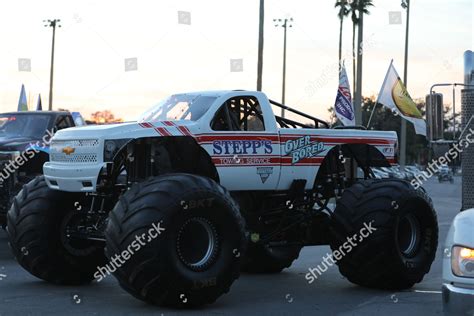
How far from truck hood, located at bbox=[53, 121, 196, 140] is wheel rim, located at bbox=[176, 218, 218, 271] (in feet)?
3.54

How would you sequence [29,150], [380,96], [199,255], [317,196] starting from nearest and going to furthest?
[199,255] → [317,196] → [29,150] → [380,96]

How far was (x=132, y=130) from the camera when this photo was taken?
28.3 ft

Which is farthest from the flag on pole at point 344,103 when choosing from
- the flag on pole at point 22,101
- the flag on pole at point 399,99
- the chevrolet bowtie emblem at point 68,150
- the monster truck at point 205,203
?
the chevrolet bowtie emblem at point 68,150

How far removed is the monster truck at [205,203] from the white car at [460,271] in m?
3.14

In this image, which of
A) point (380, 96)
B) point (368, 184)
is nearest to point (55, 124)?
point (368, 184)

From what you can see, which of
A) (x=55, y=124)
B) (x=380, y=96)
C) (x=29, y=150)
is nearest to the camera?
(x=29, y=150)

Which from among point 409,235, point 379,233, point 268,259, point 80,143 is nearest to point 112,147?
point 80,143

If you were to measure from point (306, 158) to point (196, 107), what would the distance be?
57.9 inches

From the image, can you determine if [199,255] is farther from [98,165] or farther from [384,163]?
[384,163]

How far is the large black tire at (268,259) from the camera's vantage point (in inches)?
445

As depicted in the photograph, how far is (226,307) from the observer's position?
8.41 meters

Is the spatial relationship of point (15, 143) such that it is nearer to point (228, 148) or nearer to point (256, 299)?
point (228, 148)

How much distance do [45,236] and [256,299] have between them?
8.00ft

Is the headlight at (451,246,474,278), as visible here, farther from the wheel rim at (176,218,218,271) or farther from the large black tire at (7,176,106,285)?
the large black tire at (7,176,106,285)
